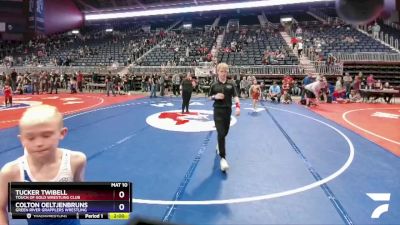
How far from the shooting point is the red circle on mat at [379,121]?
8594mm

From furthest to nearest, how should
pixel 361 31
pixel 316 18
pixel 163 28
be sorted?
pixel 163 28 < pixel 316 18 < pixel 361 31

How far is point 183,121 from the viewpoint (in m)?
10.0

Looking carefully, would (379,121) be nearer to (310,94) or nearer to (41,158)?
(310,94)

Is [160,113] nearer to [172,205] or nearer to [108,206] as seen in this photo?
[172,205]

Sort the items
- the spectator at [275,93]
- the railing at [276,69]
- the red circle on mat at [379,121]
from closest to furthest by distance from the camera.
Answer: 1. the red circle on mat at [379,121]
2. the spectator at [275,93]
3. the railing at [276,69]

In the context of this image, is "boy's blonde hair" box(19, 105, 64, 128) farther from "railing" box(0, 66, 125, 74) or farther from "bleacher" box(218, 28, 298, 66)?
"railing" box(0, 66, 125, 74)

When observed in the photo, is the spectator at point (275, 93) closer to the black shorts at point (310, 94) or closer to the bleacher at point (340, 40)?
the black shorts at point (310, 94)

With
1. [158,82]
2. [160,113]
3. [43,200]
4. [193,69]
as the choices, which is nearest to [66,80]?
[158,82]

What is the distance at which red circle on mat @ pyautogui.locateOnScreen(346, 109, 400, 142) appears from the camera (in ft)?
28.2

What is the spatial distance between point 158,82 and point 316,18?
75.1ft

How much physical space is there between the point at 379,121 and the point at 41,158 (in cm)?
1112

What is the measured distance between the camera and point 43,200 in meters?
1.14

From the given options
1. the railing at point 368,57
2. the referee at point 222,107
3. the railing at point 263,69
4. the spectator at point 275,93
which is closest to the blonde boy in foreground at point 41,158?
the referee at point 222,107

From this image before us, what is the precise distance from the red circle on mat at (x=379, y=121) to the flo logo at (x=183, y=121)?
160 inches
